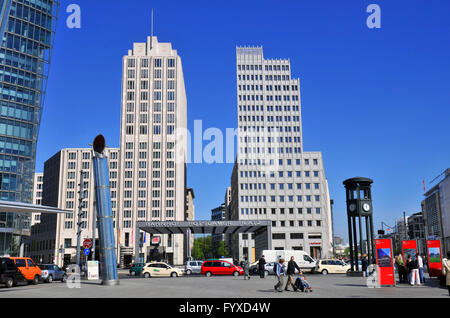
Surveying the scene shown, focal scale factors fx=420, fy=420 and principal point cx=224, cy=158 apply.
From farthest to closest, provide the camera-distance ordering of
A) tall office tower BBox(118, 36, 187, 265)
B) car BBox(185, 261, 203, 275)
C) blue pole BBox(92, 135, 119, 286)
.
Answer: tall office tower BBox(118, 36, 187, 265) < car BBox(185, 261, 203, 275) < blue pole BBox(92, 135, 119, 286)

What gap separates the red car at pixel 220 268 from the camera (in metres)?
41.0

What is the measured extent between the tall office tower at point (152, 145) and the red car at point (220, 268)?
70.6 metres

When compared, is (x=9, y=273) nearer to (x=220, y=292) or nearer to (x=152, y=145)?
(x=220, y=292)

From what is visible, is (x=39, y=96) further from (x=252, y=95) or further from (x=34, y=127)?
(x=252, y=95)

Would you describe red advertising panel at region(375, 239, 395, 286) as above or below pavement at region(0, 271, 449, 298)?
above

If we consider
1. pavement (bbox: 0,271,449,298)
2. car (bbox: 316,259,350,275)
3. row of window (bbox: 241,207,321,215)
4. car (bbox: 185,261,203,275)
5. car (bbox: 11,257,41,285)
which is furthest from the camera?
row of window (bbox: 241,207,321,215)

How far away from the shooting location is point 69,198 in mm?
117500

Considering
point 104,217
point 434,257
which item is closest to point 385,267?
point 434,257

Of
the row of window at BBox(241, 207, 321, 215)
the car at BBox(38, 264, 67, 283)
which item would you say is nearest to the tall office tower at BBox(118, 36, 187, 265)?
the row of window at BBox(241, 207, 321, 215)

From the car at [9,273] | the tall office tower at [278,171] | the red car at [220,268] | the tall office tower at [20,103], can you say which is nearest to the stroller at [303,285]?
the car at [9,273]

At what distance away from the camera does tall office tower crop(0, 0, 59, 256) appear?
62.5 m

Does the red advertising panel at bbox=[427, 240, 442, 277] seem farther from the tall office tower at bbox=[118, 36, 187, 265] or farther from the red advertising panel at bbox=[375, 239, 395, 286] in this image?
the tall office tower at bbox=[118, 36, 187, 265]

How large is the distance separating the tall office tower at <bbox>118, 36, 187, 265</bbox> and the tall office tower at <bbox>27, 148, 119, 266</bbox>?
4.56m

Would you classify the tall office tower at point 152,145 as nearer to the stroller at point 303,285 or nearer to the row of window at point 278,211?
the row of window at point 278,211
